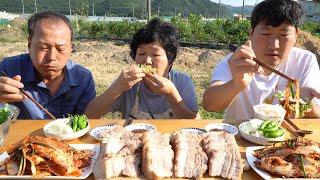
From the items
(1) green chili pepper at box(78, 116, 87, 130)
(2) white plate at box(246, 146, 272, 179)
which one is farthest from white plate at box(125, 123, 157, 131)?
(2) white plate at box(246, 146, 272, 179)

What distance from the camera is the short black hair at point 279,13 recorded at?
319 cm

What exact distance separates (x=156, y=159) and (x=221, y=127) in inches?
35.6

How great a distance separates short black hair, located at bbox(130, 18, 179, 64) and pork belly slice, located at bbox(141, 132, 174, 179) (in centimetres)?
176

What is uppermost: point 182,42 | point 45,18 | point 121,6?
point 121,6

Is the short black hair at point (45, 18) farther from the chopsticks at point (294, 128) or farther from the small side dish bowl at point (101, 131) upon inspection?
the chopsticks at point (294, 128)

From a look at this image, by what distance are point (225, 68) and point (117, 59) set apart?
1254cm

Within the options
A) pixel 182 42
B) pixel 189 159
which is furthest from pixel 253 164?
pixel 182 42

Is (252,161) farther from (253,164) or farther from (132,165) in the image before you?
(132,165)

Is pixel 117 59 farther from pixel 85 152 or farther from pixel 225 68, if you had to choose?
pixel 85 152

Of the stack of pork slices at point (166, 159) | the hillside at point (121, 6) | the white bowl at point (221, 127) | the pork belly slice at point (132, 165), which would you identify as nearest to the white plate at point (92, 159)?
the stack of pork slices at point (166, 159)

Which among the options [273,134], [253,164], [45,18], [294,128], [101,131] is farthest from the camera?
[45,18]

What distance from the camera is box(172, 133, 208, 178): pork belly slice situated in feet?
6.40

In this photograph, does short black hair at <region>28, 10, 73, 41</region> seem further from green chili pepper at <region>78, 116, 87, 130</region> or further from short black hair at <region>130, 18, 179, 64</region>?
green chili pepper at <region>78, 116, 87, 130</region>

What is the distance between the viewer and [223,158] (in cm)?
202
